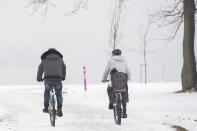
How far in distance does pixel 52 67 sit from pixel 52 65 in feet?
0.20

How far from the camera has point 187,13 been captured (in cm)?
2005

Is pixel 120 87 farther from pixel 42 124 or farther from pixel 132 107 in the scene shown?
pixel 132 107

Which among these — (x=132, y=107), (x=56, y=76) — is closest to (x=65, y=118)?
(x=56, y=76)

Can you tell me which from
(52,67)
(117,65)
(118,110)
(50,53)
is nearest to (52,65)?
(52,67)

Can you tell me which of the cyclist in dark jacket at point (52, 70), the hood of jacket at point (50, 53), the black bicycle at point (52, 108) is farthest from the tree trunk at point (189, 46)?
the black bicycle at point (52, 108)

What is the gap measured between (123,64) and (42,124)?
2.81 meters

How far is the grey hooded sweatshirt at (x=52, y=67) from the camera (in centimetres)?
1091

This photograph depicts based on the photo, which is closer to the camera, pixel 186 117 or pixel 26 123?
pixel 26 123

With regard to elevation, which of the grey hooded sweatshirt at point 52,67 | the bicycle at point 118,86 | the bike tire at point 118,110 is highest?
the grey hooded sweatshirt at point 52,67

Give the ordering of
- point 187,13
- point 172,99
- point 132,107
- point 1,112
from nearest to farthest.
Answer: point 1,112, point 132,107, point 172,99, point 187,13

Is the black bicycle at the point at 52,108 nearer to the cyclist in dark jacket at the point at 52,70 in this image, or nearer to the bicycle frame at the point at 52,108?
the bicycle frame at the point at 52,108

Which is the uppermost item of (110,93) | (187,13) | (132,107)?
(187,13)

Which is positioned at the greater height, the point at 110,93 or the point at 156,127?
the point at 110,93

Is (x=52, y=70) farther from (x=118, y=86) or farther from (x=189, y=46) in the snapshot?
(x=189, y=46)
